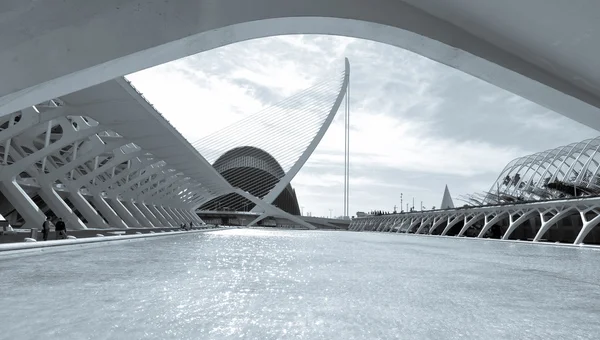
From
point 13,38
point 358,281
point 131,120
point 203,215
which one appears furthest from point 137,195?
point 203,215

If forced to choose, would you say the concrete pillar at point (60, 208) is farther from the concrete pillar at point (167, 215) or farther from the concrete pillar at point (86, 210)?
the concrete pillar at point (167, 215)

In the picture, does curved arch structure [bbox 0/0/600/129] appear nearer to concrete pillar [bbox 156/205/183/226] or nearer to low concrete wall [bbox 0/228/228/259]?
low concrete wall [bbox 0/228/228/259]

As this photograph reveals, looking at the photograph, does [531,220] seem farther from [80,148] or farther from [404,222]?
[80,148]

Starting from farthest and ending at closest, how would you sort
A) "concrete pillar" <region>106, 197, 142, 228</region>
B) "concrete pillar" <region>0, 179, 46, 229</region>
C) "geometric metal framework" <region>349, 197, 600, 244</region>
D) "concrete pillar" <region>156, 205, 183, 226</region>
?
"concrete pillar" <region>156, 205, 183, 226</region>
"concrete pillar" <region>106, 197, 142, 228</region>
"geometric metal framework" <region>349, 197, 600, 244</region>
"concrete pillar" <region>0, 179, 46, 229</region>

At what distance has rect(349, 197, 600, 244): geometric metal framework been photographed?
949 inches

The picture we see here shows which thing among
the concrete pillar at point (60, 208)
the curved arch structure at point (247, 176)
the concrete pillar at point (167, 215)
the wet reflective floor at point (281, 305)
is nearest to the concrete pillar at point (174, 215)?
the concrete pillar at point (167, 215)

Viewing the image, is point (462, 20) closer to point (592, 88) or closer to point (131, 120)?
point (592, 88)

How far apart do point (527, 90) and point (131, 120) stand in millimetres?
14693

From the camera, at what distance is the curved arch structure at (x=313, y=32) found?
2.48 metres

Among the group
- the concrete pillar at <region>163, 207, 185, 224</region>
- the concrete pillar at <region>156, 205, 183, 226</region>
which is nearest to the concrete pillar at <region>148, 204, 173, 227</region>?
the concrete pillar at <region>156, 205, 183, 226</region>

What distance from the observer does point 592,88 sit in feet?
9.54

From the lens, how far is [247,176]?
273 ft

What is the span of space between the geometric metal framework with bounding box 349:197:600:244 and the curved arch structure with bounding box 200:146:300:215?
3406 cm

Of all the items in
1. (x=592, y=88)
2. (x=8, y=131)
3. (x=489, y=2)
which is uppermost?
(x=8, y=131)
